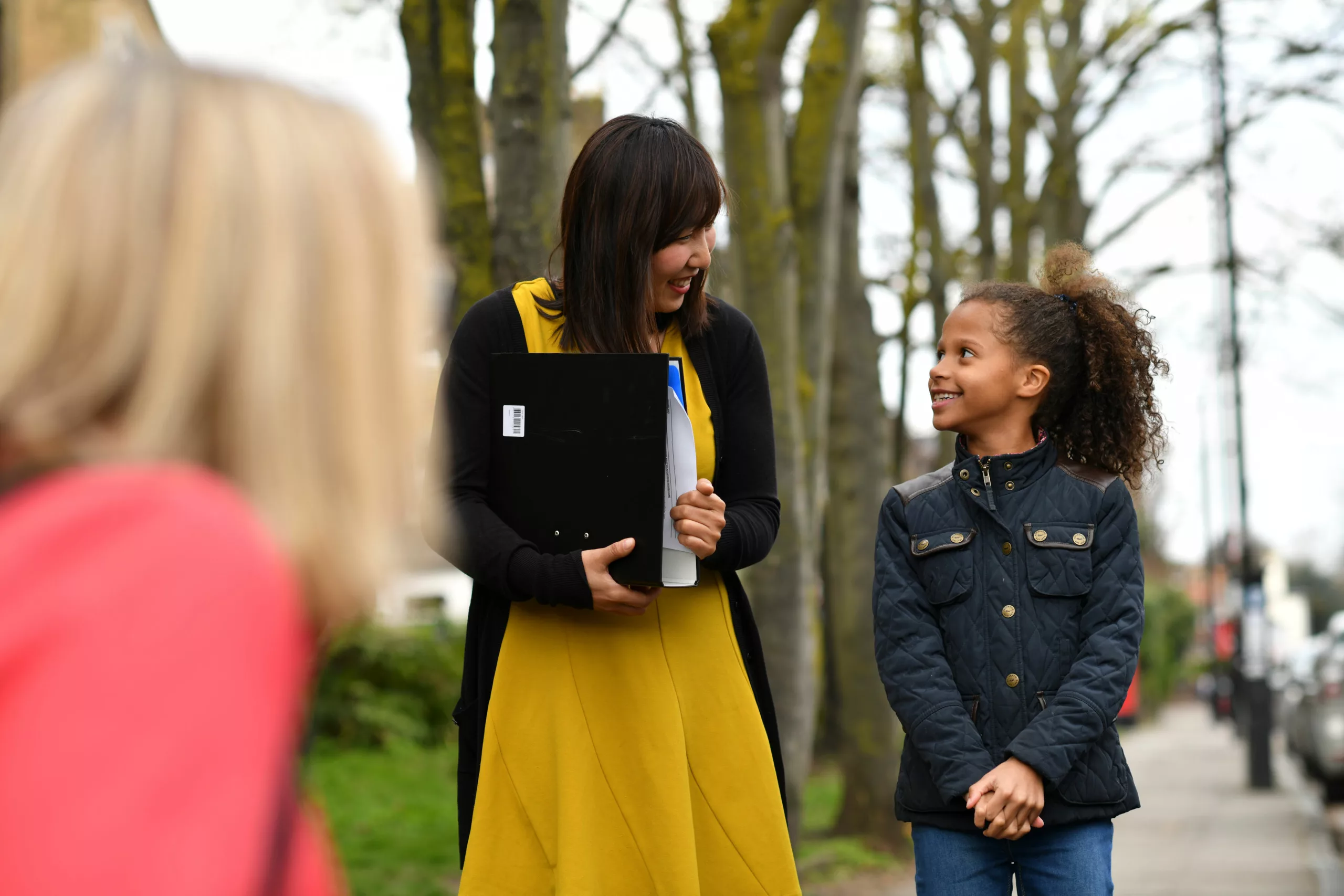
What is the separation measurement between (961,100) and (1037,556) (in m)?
13.8

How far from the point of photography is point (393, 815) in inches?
388

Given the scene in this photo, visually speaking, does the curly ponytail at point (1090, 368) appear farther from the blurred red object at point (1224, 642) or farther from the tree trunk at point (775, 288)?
the blurred red object at point (1224, 642)

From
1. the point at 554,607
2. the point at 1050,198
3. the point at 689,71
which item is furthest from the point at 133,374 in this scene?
the point at 1050,198

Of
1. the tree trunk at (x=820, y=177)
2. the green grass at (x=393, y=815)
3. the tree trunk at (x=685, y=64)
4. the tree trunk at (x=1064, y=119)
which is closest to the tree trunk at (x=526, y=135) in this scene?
the green grass at (x=393, y=815)

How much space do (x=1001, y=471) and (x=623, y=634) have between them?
1098 millimetres

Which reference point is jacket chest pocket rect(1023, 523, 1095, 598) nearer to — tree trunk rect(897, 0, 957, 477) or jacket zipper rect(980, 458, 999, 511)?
jacket zipper rect(980, 458, 999, 511)

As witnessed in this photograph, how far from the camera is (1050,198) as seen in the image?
53.5 feet

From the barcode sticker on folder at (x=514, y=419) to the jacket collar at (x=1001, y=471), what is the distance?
1137 millimetres

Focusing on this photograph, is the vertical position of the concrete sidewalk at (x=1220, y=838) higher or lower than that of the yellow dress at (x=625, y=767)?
lower

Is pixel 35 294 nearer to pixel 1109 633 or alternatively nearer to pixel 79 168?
pixel 79 168

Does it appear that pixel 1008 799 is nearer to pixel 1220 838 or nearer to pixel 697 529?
pixel 697 529

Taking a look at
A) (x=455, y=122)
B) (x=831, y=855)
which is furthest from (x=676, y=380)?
(x=831, y=855)

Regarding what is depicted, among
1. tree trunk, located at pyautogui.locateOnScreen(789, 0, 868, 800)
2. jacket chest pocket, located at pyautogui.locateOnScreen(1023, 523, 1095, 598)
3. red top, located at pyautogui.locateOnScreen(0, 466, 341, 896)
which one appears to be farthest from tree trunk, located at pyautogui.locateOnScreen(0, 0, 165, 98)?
tree trunk, located at pyautogui.locateOnScreen(789, 0, 868, 800)

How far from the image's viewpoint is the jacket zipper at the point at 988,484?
135 inches
